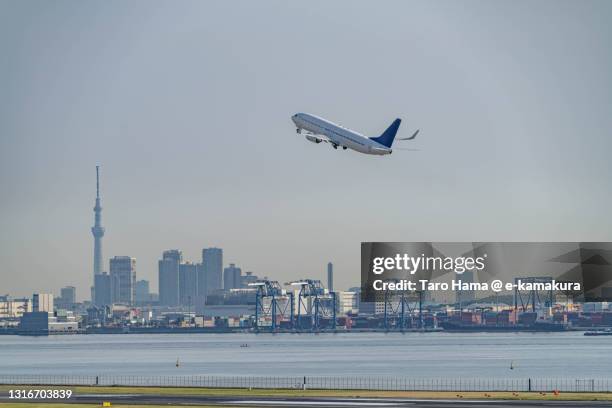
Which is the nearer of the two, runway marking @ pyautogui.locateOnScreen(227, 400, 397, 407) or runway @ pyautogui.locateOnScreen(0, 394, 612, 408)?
runway @ pyautogui.locateOnScreen(0, 394, 612, 408)

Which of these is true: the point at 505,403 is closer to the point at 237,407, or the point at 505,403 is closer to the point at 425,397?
the point at 425,397

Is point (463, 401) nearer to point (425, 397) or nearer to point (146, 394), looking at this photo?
point (425, 397)

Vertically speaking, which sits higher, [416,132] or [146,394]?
[416,132]

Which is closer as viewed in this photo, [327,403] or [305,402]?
[327,403]

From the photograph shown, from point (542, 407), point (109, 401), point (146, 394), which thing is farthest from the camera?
point (146, 394)

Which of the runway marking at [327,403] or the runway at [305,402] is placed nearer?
the runway at [305,402]

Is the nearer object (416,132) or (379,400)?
(379,400)

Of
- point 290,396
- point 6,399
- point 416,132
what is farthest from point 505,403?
point 6,399

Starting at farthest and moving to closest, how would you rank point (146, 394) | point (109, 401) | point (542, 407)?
point (146, 394) < point (109, 401) < point (542, 407)
